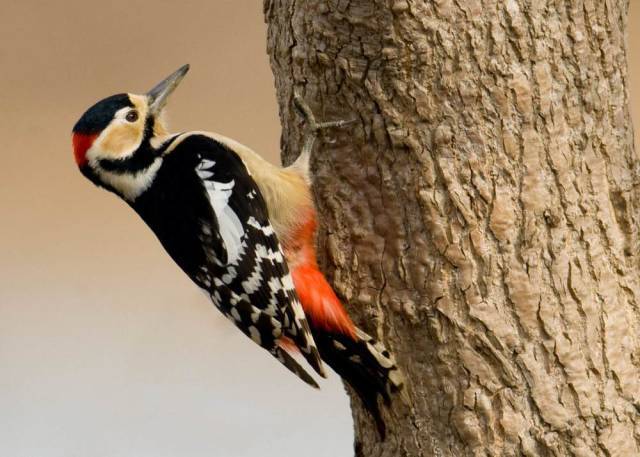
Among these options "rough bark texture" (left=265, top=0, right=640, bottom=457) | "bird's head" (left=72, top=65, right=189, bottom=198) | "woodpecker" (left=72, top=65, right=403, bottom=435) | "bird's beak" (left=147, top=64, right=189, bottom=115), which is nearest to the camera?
"rough bark texture" (left=265, top=0, right=640, bottom=457)

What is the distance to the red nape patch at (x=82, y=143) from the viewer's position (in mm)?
2263

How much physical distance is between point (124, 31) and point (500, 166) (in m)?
1.79

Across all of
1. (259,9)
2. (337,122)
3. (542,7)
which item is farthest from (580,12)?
(259,9)

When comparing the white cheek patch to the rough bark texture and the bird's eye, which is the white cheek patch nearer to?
the bird's eye

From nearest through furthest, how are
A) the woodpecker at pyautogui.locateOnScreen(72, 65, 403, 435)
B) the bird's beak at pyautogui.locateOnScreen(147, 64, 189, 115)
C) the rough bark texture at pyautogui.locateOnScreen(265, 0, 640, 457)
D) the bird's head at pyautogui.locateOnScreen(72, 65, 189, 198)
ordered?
the rough bark texture at pyautogui.locateOnScreen(265, 0, 640, 457)
the woodpecker at pyautogui.locateOnScreen(72, 65, 403, 435)
the bird's head at pyautogui.locateOnScreen(72, 65, 189, 198)
the bird's beak at pyautogui.locateOnScreen(147, 64, 189, 115)

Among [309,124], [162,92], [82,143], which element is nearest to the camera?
[309,124]

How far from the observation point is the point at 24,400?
3617 millimetres

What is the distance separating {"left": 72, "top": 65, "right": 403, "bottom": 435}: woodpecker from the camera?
2.14m

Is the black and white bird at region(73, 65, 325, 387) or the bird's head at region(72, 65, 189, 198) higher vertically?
the bird's head at region(72, 65, 189, 198)

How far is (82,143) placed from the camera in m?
2.28

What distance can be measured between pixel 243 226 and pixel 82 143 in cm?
38

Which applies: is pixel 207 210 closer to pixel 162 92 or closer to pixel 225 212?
pixel 225 212

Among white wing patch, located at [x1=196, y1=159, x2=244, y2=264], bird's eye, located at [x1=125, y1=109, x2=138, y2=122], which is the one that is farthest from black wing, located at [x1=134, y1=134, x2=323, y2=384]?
bird's eye, located at [x1=125, y1=109, x2=138, y2=122]

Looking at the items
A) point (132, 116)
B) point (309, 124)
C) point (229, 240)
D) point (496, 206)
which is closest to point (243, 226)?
point (229, 240)
